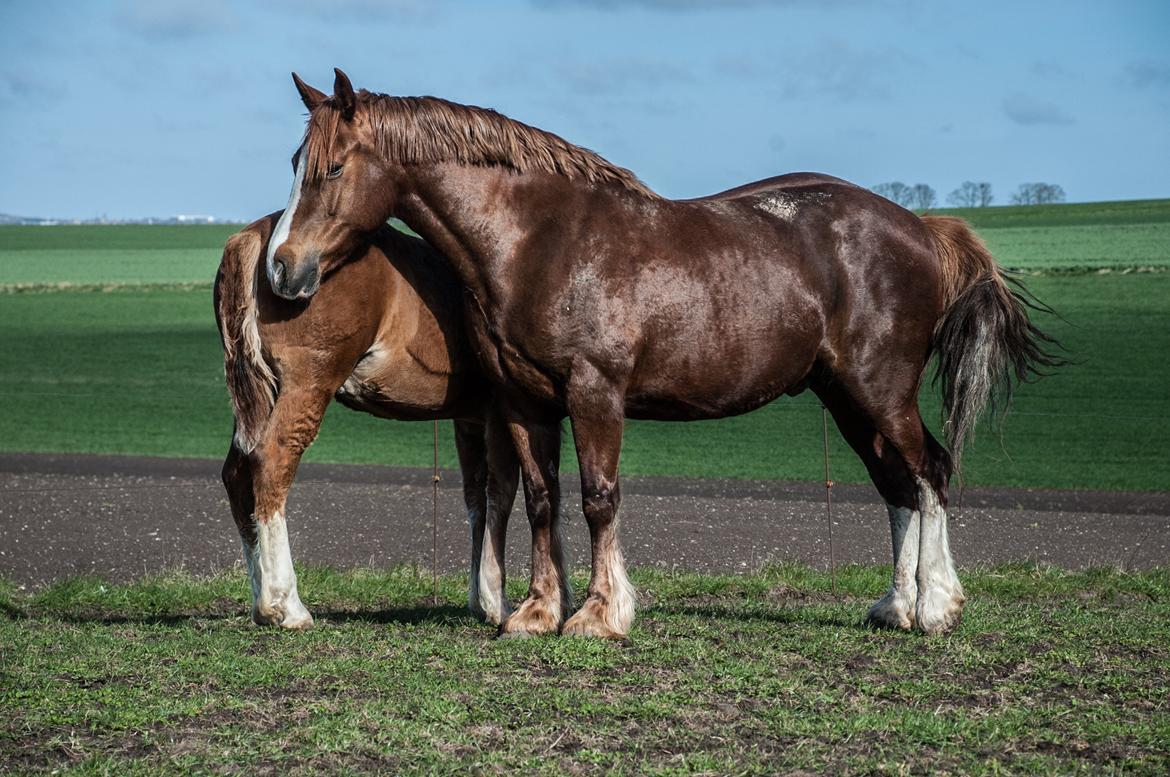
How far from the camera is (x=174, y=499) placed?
1528 cm

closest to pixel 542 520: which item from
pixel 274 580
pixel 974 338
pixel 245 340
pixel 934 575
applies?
pixel 274 580

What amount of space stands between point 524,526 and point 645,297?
7.17m

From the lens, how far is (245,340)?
6.75 meters

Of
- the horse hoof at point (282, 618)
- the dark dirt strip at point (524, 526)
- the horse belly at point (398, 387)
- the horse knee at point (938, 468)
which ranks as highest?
the horse belly at point (398, 387)

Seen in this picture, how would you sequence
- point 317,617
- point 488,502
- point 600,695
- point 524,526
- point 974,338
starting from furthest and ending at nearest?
point 524,526, point 317,617, point 488,502, point 974,338, point 600,695

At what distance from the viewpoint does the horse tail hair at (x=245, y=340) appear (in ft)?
22.1

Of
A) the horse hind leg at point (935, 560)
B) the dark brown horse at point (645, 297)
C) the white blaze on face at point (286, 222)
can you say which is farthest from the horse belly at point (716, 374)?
the white blaze on face at point (286, 222)

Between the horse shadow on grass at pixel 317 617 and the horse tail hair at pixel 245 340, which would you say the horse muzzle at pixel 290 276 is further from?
the horse shadow on grass at pixel 317 617

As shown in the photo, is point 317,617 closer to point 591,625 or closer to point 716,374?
point 591,625

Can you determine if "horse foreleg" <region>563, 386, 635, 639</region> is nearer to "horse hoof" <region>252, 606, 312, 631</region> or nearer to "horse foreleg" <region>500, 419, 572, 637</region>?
"horse foreleg" <region>500, 419, 572, 637</region>

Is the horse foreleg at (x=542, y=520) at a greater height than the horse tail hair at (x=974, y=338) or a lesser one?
lesser

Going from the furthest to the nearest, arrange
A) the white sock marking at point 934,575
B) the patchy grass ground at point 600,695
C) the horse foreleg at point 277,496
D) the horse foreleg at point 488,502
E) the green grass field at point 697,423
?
the green grass field at point 697,423, the horse foreleg at point 488,502, the white sock marking at point 934,575, the horse foreleg at point 277,496, the patchy grass ground at point 600,695

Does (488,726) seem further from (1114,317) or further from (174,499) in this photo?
(1114,317)

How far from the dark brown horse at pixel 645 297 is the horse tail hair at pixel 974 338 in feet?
0.04
